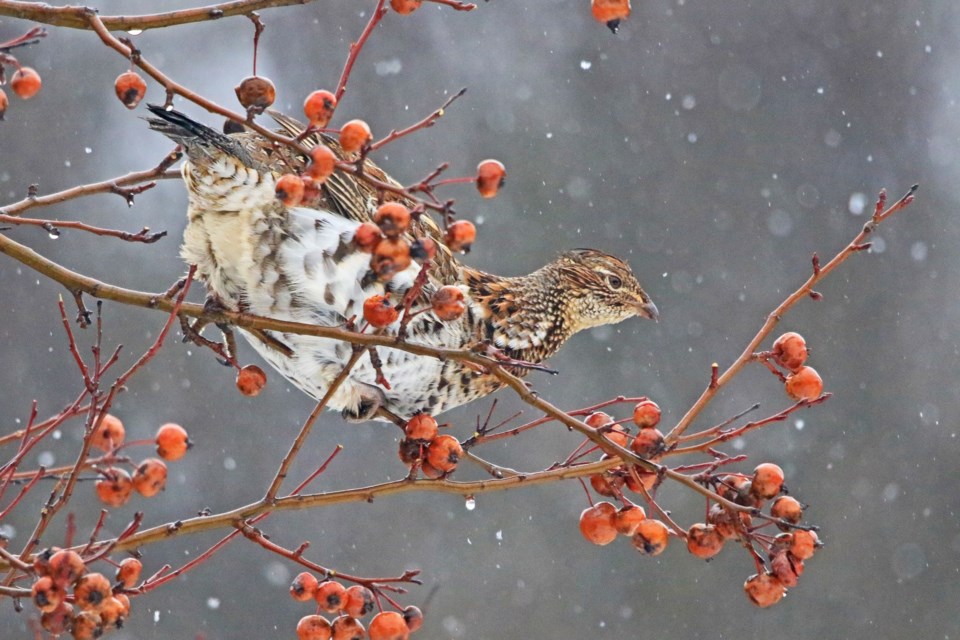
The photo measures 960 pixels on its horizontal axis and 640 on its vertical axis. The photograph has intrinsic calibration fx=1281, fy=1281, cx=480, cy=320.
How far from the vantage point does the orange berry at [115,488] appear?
6.40 ft

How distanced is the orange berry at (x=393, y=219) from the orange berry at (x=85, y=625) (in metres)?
0.72

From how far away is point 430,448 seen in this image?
8.61ft

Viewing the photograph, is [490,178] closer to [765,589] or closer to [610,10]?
[610,10]

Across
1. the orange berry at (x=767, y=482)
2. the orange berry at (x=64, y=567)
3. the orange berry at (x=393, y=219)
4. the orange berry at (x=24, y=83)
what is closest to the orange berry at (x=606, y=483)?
the orange berry at (x=767, y=482)

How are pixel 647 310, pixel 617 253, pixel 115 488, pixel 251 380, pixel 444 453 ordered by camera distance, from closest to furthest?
pixel 115 488 → pixel 444 453 → pixel 251 380 → pixel 647 310 → pixel 617 253

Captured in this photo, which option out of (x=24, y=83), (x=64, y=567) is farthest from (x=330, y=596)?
(x=24, y=83)

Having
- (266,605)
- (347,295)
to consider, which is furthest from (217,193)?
(266,605)

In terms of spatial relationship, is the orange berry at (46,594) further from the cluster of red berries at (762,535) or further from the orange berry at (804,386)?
the orange berry at (804,386)

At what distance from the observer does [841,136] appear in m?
12.6

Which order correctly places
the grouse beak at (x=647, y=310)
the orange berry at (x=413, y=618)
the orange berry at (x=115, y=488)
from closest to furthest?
the orange berry at (x=115, y=488) < the orange berry at (x=413, y=618) < the grouse beak at (x=647, y=310)

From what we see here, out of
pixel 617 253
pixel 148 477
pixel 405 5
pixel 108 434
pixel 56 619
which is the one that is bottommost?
pixel 56 619

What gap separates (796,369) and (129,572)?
1.25 metres

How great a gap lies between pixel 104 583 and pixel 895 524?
10849 mm

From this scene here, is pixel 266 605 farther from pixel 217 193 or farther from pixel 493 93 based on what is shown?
pixel 217 193
